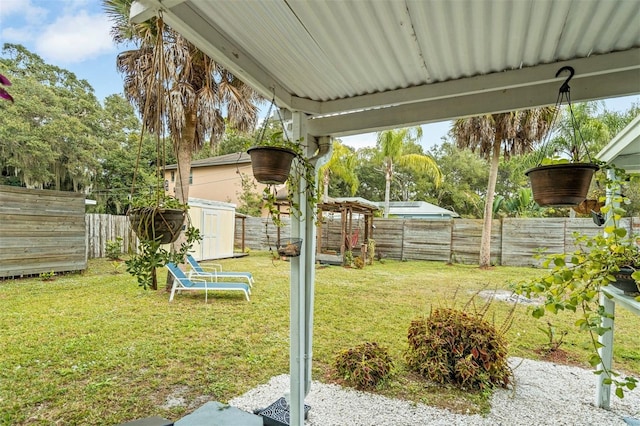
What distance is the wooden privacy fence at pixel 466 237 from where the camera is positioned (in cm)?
946

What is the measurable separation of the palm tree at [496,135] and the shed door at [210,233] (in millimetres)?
8513

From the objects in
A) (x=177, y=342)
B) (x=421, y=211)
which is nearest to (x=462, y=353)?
(x=177, y=342)

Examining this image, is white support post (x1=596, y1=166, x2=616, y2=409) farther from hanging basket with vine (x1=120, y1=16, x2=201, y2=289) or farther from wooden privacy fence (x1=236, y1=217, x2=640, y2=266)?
wooden privacy fence (x1=236, y1=217, x2=640, y2=266)

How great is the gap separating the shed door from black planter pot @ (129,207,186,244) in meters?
9.61

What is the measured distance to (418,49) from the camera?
1.63m

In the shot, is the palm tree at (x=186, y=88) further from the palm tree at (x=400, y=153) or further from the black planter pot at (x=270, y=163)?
the palm tree at (x=400, y=153)

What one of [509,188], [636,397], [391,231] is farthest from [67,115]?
[509,188]

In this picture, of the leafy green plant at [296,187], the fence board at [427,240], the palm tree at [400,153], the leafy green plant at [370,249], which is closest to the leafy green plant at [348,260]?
the leafy green plant at [370,249]

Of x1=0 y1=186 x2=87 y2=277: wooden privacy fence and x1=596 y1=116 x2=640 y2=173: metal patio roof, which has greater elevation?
x1=596 y1=116 x2=640 y2=173: metal patio roof

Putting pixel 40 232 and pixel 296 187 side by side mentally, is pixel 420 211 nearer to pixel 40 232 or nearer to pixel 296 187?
pixel 40 232

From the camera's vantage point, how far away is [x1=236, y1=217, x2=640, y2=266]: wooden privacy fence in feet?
31.0

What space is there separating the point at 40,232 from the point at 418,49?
8.27 m

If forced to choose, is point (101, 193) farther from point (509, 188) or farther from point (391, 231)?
point (509, 188)

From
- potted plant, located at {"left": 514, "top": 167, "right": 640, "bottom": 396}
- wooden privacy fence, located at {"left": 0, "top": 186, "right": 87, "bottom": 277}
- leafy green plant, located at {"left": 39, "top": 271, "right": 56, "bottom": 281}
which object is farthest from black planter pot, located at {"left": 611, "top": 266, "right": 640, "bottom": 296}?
leafy green plant, located at {"left": 39, "top": 271, "right": 56, "bottom": 281}
